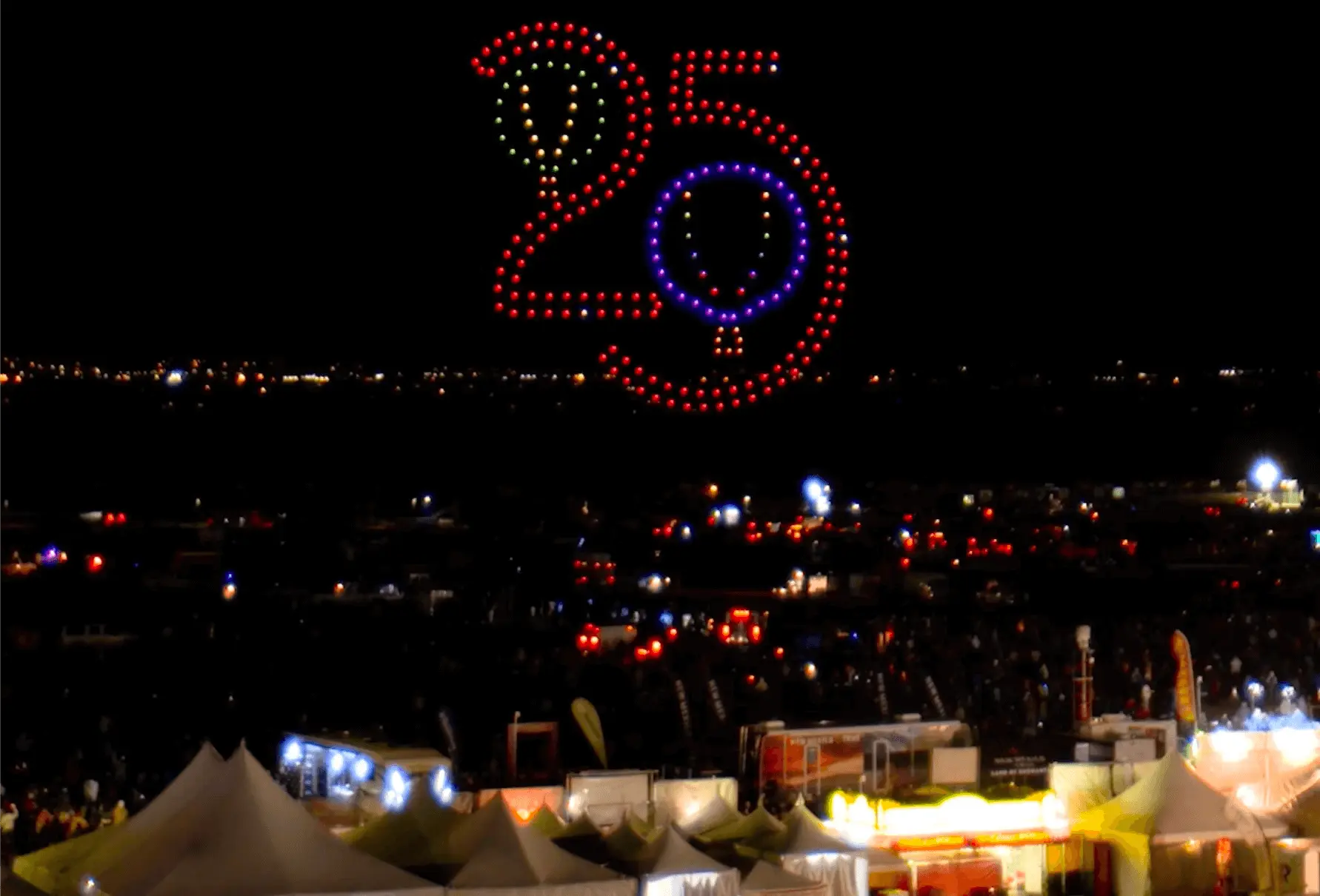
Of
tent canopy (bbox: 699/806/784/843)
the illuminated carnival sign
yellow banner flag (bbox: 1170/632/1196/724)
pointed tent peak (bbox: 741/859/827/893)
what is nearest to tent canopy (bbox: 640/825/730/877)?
pointed tent peak (bbox: 741/859/827/893)

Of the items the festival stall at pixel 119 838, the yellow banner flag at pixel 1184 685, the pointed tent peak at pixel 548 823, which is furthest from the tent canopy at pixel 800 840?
the yellow banner flag at pixel 1184 685

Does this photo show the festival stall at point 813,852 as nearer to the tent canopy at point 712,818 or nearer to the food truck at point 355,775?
the tent canopy at point 712,818

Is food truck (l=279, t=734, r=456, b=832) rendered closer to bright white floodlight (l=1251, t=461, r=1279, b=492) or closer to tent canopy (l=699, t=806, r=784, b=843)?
tent canopy (l=699, t=806, r=784, b=843)

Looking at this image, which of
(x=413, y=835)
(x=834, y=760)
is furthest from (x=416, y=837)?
(x=834, y=760)

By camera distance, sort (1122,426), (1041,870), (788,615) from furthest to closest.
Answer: (1122,426) < (788,615) < (1041,870)

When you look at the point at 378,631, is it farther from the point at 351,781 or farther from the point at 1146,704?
the point at 351,781

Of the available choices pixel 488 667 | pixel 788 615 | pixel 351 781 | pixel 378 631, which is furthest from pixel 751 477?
pixel 351 781
